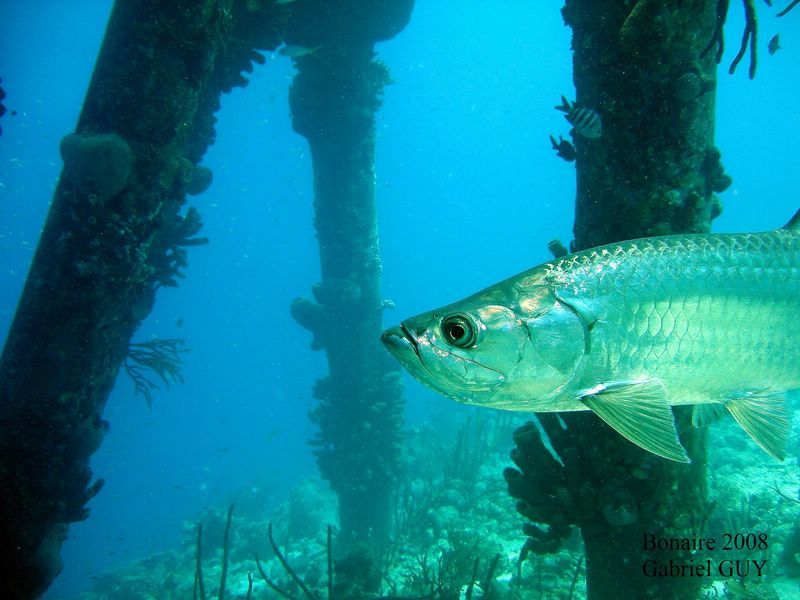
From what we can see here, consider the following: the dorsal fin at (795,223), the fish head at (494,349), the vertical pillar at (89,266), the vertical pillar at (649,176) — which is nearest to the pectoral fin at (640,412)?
the fish head at (494,349)

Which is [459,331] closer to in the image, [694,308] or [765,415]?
[694,308]

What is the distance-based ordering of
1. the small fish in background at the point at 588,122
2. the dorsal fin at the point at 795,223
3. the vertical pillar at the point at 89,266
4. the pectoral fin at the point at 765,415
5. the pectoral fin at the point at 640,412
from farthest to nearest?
1. the vertical pillar at the point at 89,266
2. the small fish in background at the point at 588,122
3. the dorsal fin at the point at 795,223
4. the pectoral fin at the point at 765,415
5. the pectoral fin at the point at 640,412

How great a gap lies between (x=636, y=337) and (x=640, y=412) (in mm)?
278

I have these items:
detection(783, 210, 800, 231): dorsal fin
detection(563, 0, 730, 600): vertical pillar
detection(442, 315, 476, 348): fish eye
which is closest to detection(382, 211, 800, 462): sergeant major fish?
detection(442, 315, 476, 348): fish eye

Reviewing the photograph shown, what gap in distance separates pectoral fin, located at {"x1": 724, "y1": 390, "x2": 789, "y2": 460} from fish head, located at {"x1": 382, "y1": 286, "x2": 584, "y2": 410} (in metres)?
0.84

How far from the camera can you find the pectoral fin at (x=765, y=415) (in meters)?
1.85

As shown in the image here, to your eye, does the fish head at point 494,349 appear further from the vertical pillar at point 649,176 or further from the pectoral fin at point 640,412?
the vertical pillar at point 649,176

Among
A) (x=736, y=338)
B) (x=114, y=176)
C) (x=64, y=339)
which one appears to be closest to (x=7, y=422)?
(x=64, y=339)

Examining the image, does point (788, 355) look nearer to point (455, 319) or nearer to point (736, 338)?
point (736, 338)

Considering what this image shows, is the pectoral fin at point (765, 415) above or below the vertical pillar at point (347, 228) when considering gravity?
below

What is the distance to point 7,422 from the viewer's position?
16.0ft

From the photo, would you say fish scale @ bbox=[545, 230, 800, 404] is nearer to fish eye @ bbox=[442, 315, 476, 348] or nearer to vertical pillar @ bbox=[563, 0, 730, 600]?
fish eye @ bbox=[442, 315, 476, 348]

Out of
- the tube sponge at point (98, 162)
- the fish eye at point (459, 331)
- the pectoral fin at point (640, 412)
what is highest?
the tube sponge at point (98, 162)

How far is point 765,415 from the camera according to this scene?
6.15ft
